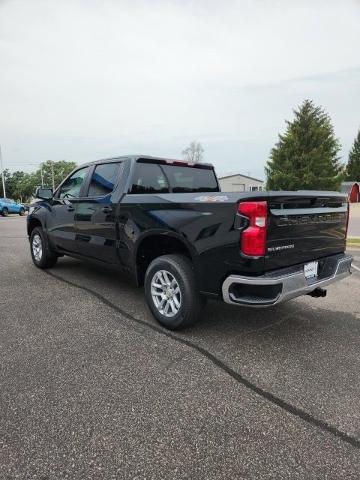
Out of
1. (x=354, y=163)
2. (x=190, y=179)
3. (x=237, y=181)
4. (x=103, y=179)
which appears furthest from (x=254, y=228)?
(x=354, y=163)

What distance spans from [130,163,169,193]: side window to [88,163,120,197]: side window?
0.33 metres

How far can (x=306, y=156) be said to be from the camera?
3853cm

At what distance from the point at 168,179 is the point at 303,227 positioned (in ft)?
6.41

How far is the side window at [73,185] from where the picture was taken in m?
5.39

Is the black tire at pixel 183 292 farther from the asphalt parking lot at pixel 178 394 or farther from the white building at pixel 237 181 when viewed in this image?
the white building at pixel 237 181

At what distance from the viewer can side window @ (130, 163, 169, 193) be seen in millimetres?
4449

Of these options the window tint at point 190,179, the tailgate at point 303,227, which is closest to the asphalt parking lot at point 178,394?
the tailgate at point 303,227

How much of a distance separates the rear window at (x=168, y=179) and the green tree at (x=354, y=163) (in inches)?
2842

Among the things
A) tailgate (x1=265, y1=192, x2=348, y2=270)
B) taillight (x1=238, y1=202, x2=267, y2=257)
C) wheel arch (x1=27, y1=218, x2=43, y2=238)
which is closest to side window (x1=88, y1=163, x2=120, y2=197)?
wheel arch (x1=27, y1=218, x2=43, y2=238)

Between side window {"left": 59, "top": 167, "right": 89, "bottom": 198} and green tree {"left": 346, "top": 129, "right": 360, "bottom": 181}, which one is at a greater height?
green tree {"left": 346, "top": 129, "right": 360, "bottom": 181}

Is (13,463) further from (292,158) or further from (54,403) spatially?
(292,158)

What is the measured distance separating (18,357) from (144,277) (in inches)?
63.2

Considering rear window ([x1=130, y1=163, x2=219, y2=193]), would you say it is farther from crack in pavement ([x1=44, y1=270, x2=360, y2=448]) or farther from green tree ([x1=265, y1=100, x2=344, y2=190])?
green tree ([x1=265, y1=100, x2=344, y2=190])

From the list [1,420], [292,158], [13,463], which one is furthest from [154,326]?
[292,158]
